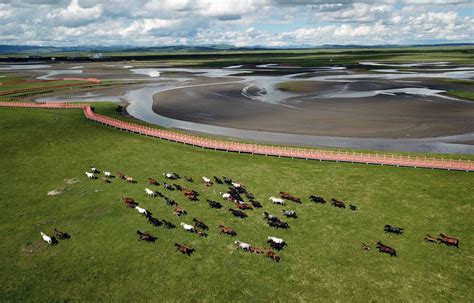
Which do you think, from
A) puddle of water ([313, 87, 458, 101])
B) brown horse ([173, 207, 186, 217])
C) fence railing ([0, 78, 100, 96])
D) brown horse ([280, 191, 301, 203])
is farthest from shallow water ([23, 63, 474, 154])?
brown horse ([173, 207, 186, 217])

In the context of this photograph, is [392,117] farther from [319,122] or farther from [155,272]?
[155,272]

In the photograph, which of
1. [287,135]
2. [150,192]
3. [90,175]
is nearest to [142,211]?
[150,192]

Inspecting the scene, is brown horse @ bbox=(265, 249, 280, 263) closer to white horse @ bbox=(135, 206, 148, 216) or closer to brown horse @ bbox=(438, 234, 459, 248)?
Answer: white horse @ bbox=(135, 206, 148, 216)

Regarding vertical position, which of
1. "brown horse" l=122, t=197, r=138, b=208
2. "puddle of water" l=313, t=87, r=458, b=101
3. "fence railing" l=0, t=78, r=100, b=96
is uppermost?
"fence railing" l=0, t=78, r=100, b=96

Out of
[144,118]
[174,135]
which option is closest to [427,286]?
[174,135]

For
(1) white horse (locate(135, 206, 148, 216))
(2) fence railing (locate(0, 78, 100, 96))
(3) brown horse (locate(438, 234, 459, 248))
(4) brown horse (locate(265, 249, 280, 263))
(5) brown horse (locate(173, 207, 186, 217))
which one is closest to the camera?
(4) brown horse (locate(265, 249, 280, 263))
